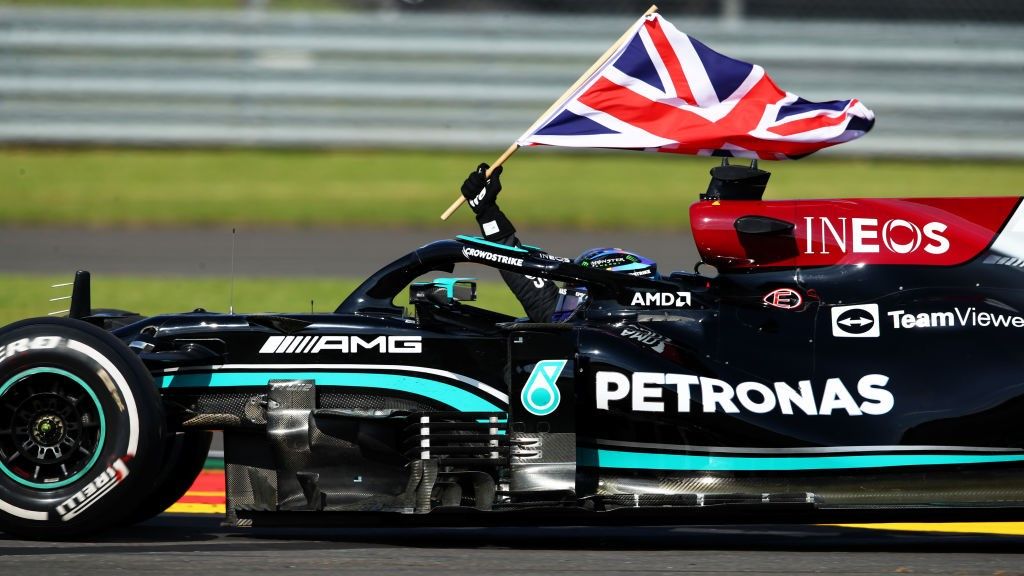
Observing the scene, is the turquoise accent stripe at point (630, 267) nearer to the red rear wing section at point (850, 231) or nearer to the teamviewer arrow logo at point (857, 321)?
the red rear wing section at point (850, 231)

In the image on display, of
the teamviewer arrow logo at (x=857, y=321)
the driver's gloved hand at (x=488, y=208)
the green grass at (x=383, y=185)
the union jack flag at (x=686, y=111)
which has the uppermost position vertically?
the green grass at (x=383, y=185)

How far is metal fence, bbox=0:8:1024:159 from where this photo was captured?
16781mm

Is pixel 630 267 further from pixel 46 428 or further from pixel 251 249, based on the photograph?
pixel 251 249

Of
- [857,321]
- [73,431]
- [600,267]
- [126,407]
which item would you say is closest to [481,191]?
[600,267]

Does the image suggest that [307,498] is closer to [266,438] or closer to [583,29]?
[266,438]

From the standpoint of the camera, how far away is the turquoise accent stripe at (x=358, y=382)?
571 cm

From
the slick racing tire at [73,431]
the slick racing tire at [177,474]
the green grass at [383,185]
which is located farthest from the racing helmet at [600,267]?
the green grass at [383,185]

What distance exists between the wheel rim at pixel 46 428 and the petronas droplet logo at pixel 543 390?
1631 millimetres

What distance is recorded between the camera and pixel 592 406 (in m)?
5.66

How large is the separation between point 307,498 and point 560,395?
1.04m

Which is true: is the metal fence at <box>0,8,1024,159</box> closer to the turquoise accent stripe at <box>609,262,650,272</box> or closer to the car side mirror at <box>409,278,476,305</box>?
the turquoise accent stripe at <box>609,262,650,272</box>

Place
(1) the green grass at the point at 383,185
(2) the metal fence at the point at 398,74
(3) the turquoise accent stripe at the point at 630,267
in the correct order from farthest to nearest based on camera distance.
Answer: (2) the metal fence at the point at 398,74
(1) the green grass at the point at 383,185
(3) the turquoise accent stripe at the point at 630,267

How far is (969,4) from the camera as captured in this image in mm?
17469

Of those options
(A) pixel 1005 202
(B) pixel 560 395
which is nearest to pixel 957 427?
(A) pixel 1005 202
